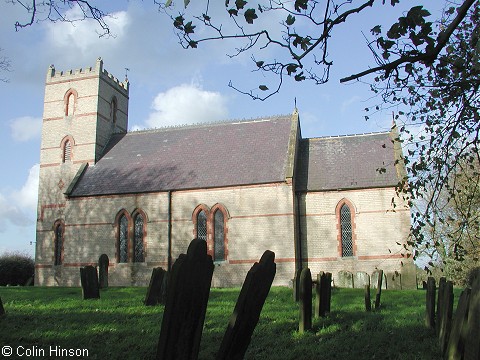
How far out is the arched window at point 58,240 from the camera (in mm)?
26609

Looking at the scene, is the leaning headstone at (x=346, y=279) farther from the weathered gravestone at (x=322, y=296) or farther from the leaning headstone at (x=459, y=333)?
the leaning headstone at (x=459, y=333)

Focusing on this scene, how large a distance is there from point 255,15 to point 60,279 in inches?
961

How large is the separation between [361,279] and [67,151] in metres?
20.1

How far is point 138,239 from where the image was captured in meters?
24.3

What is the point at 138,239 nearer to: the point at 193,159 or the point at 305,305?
the point at 193,159

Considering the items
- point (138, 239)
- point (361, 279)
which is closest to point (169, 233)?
point (138, 239)

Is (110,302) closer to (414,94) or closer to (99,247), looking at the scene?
(414,94)

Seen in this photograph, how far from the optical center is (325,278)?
10461mm

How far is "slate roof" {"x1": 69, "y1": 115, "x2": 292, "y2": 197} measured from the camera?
23.8m

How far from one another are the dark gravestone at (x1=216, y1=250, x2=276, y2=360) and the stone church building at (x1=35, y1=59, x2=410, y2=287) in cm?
1630

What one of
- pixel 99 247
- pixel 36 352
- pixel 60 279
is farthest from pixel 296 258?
pixel 36 352

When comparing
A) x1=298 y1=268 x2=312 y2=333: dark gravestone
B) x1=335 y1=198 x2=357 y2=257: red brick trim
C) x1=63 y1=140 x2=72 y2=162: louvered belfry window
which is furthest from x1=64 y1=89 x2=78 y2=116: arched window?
x1=298 y1=268 x2=312 y2=333: dark gravestone

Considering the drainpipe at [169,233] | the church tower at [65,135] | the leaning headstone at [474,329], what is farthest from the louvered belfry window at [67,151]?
the leaning headstone at [474,329]

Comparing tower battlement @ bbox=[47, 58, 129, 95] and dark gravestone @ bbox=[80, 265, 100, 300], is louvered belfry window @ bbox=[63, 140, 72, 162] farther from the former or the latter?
dark gravestone @ bbox=[80, 265, 100, 300]
